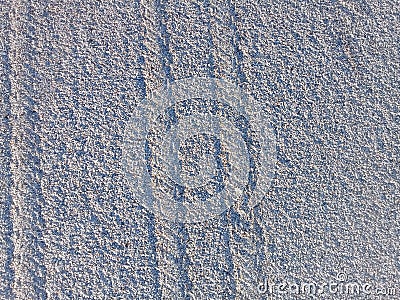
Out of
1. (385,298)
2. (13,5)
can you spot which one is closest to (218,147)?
(385,298)

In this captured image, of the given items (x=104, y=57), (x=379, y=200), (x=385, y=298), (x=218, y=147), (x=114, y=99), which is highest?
(x=104, y=57)

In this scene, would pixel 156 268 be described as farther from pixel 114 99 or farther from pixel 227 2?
pixel 227 2

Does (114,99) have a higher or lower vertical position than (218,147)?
higher

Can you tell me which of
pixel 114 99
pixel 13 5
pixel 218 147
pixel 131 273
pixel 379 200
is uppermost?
pixel 13 5

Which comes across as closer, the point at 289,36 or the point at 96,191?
the point at 96,191

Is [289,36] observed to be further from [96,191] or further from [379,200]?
[96,191]

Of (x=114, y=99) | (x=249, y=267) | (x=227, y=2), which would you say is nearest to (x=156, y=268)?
(x=249, y=267)
